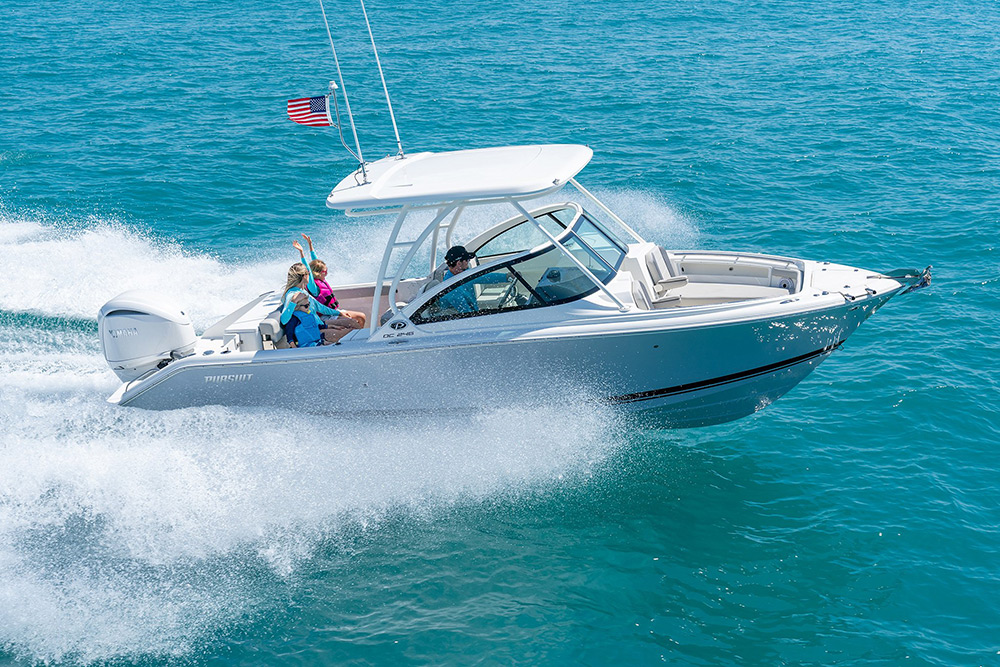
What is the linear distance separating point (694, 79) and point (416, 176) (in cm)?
1621

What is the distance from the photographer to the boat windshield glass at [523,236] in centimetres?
875

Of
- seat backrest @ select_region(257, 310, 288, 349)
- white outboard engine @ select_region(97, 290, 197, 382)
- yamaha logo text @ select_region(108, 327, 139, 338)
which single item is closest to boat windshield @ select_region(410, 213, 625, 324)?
seat backrest @ select_region(257, 310, 288, 349)

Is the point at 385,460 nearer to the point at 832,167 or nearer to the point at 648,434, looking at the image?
the point at 648,434

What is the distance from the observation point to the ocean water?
6.94m

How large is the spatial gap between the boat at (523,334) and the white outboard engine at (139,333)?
0.01m

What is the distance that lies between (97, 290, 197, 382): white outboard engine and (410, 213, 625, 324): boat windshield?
2.49 metres

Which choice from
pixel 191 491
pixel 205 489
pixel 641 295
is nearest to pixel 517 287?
pixel 641 295

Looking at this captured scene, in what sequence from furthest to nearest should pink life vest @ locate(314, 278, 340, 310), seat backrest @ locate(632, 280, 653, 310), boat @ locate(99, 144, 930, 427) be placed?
1. pink life vest @ locate(314, 278, 340, 310)
2. seat backrest @ locate(632, 280, 653, 310)
3. boat @ locate(99, 144, 930, 427)

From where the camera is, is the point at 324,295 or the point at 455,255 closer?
the point at 455,255

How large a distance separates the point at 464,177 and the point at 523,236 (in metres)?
1.31

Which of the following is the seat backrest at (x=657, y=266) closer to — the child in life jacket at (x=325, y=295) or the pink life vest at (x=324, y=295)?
the child in life jacket at (x=325, y=295)

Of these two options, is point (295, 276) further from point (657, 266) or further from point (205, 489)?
point (657, 266)

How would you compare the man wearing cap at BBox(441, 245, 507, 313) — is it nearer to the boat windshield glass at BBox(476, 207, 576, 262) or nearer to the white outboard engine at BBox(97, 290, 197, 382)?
the boat windshield glass at BBox(476, 207, 576, 262)

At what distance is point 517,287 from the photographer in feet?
26.8
